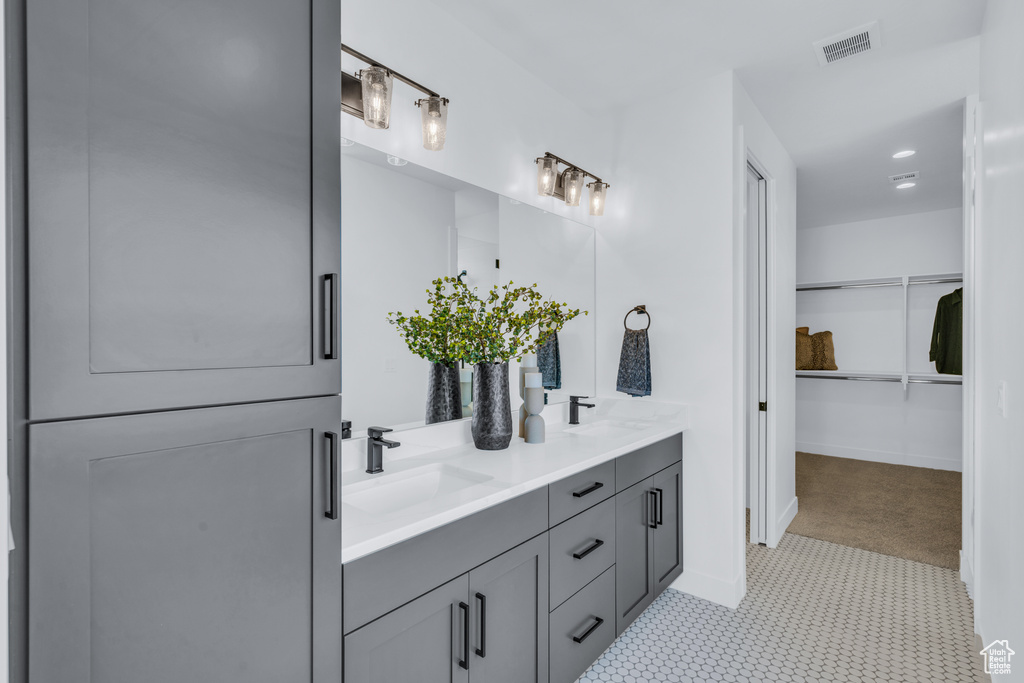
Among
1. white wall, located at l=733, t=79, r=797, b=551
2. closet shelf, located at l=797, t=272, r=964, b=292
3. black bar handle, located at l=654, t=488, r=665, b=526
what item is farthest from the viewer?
closet shelf, located at l=797, t=272, r=964, b=292

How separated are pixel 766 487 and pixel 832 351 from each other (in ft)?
9.47

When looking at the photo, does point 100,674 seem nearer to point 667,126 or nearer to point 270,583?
point 270,583

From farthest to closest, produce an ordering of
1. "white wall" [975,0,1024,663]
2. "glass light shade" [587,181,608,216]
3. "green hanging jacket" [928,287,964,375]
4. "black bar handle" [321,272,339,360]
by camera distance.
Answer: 1. "green hanging jacket" [928,287,964,375]
2. "glass light shade" [587,181,608,216]
3. "white wall" [975,0,1024,663]
4. "black bar handle" [321,272,339,360]

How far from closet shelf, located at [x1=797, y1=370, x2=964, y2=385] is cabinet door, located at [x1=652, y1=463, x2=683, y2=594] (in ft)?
11.5

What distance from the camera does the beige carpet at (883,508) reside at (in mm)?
3193

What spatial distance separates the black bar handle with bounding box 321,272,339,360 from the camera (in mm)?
1082

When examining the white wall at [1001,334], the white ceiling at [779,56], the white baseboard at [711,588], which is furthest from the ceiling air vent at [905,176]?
the white baseboard at [711,588]

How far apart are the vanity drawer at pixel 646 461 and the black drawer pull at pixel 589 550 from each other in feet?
0.70

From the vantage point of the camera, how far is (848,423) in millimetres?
5445

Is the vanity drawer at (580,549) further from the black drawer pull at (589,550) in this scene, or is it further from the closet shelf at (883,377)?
the closet shelf at (883,377)

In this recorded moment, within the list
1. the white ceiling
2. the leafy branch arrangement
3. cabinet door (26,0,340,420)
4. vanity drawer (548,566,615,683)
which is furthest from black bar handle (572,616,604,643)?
the white ceiling

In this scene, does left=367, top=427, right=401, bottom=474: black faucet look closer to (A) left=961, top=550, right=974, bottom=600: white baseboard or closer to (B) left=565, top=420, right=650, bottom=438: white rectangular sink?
(B) left=565, top=420, right=650, bottom=438: white rectangular sink

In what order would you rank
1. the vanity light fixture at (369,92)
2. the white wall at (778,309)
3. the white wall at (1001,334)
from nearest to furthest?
Result: 1. the white wall at (1001,334)
2. the vanity light fixture at (369,92)
3. the white wall at (778,309)

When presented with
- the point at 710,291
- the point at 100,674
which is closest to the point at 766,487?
the point at 710,291
